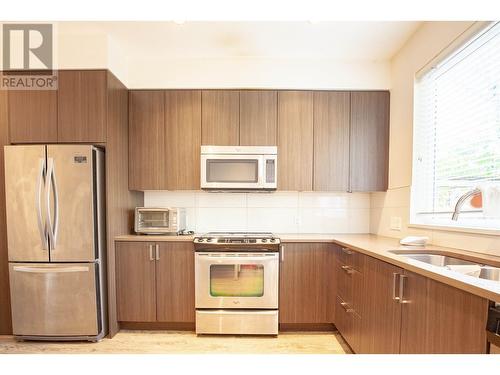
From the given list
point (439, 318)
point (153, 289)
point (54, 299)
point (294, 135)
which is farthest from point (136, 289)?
point (439, 318)

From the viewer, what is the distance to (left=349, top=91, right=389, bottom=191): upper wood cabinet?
252 cm

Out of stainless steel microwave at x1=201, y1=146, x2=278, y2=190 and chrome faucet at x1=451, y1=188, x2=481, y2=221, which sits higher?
stainless steel microwave at x1=201, y1=146, x2=278, y2=190

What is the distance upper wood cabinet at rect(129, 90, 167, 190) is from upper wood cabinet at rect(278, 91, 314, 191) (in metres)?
1.17

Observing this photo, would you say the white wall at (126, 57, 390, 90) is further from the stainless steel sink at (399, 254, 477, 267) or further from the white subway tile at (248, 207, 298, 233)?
the stainless steel sink at (399, 254, 477, 267)

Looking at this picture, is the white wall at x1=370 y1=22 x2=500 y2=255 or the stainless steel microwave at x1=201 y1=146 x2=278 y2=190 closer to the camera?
the white wall at x1=370 y1=22 x2=500 y2=255

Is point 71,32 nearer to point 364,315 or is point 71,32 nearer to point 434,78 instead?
point 434,78

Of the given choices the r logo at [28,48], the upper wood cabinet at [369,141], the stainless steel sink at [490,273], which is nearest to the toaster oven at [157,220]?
the r logo at [28,48]

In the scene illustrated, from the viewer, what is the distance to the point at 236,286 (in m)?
2.21

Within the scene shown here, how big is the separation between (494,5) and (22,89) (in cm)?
293

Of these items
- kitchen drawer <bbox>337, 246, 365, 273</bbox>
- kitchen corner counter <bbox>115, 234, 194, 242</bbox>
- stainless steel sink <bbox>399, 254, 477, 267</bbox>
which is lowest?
kitchen drawer <bbox>337, 246, 365, 273</bbox>

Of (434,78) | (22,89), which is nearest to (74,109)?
(22,89)

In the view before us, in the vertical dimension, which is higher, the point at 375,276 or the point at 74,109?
the point at 74,109

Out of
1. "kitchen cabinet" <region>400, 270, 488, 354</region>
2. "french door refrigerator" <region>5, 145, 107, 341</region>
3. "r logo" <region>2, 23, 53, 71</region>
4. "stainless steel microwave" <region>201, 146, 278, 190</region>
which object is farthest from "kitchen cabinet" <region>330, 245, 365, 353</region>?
"r logo" <region>2, 23, 53, 71</region>
